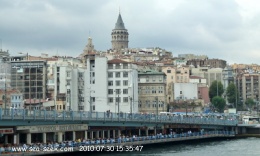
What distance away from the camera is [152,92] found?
12238 centimetres

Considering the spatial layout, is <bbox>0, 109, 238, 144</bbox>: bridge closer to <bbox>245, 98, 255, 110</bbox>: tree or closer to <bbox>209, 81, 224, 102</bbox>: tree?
<bbox>209, 81, 224, 102</bbox>: tree

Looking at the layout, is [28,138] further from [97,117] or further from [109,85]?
[109,85]

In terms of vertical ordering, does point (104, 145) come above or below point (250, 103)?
below

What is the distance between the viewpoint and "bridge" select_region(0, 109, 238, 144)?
58.8m

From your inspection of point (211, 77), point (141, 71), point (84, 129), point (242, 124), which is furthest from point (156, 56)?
point (84, 129)

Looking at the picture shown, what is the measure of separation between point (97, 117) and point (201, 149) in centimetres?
1323

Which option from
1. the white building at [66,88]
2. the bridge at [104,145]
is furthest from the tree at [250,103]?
the bridge at [104,145]

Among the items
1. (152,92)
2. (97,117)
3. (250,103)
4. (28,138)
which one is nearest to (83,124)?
(97,117)

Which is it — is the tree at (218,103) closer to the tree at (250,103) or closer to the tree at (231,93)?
the tree at (231,93)

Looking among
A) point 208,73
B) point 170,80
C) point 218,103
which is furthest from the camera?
point 208,73

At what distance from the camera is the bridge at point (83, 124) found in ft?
193

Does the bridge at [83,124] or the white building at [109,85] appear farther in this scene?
the white building at [109,85]

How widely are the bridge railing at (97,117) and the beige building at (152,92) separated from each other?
2676 cm

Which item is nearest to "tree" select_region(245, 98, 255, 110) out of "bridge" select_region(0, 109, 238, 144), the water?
"bridge" select_region(0, 109, 238, 144)
